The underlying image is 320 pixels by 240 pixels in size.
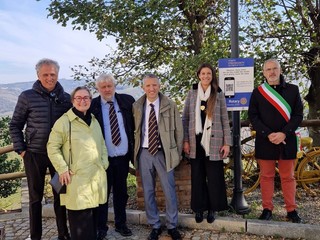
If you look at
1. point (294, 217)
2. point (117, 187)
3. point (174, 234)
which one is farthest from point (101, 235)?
point (294, 217)

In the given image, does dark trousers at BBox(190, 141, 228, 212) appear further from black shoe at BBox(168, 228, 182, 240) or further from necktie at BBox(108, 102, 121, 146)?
necktie at BBox(108, 102, 121, 146)

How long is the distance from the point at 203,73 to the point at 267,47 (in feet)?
9.72

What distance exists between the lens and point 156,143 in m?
4.15

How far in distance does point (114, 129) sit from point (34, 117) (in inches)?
35.3

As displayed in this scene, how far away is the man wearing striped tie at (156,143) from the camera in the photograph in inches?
163

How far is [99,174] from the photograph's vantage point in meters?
3.81

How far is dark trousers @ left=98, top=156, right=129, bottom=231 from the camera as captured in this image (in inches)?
168

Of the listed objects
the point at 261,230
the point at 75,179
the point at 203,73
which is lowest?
the point at 261,230

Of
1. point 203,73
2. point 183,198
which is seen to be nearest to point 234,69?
point 203,73

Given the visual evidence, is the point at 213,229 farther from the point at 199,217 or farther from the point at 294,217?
the point at 294,217

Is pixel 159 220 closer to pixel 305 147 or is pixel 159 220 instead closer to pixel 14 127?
pixel 14 127

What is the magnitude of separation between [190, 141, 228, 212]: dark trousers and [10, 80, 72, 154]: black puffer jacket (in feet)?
5.70

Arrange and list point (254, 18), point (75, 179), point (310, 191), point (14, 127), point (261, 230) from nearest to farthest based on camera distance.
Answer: point (75, 179) → point (14, 127) → point (261, 230) → point (310, 191) → point (254, 18)

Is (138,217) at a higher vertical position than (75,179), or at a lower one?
lower
